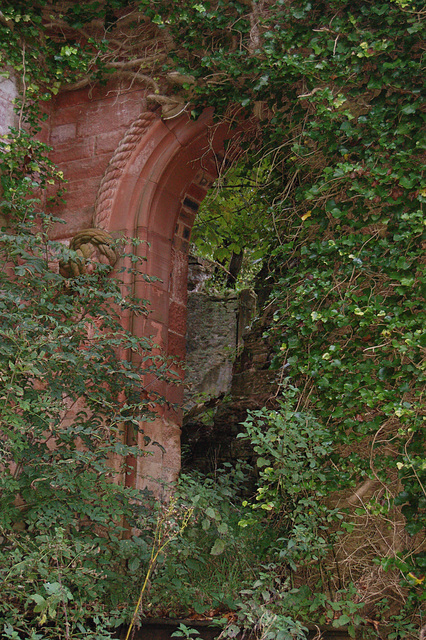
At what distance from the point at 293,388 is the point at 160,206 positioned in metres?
1.89

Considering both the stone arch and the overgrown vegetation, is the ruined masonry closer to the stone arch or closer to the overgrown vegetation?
the stone arch

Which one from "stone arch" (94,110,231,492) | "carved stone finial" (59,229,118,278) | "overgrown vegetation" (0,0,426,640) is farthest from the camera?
"stone arch" (94,110,231,492)

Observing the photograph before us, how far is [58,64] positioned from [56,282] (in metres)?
2.05

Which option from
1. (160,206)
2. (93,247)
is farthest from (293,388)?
(160,206)

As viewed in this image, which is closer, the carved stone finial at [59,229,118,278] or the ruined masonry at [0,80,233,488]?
the carved stone finial at [59,229,118,278]

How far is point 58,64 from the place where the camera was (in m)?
5.25

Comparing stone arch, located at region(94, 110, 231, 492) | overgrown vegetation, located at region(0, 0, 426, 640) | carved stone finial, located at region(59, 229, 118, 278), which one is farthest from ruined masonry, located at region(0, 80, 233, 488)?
overgrown vegetation, located at region(0, 0, 426, 640)

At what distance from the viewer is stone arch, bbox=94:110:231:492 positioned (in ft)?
16.2

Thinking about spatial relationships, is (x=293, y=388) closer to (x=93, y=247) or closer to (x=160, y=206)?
(x=93, y=247)

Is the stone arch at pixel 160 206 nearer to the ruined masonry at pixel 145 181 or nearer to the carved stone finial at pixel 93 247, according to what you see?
the ruined masonry at pixel 145 181

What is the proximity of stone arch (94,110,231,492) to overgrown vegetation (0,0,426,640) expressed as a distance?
1.01ft

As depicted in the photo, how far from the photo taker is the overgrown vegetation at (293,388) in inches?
140

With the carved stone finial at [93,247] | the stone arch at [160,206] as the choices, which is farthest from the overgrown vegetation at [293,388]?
the stone arch at [160,206]

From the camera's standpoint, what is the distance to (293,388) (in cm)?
395
